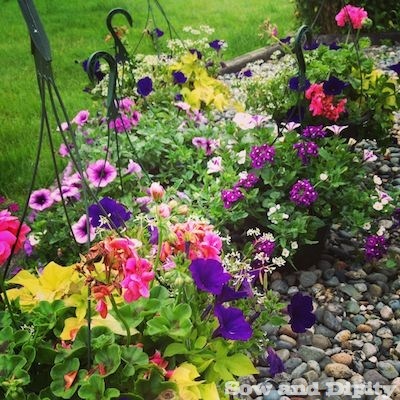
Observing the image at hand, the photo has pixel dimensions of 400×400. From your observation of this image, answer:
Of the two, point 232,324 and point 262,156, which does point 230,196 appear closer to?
point 262,156

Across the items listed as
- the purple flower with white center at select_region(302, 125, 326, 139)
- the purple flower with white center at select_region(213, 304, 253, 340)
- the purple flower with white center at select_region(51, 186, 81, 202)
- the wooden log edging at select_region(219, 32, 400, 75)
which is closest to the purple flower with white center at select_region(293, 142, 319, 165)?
the purple flower with white center at select_region(302, 125, 326, 139)

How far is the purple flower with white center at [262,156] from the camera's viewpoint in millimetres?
2326

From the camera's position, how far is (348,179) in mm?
2473

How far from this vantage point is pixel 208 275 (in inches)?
50.6

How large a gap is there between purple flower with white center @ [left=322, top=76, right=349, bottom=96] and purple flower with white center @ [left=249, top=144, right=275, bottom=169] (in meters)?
0.42

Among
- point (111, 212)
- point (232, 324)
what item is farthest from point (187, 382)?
point (111, 212)

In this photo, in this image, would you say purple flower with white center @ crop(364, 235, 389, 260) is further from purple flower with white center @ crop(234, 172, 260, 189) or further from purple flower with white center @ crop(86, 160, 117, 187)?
purple flower with white center @ crop(86, 160, 117, 187)

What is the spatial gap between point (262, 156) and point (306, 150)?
0.54 feet

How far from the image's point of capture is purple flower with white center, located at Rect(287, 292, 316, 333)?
1593 millimetres

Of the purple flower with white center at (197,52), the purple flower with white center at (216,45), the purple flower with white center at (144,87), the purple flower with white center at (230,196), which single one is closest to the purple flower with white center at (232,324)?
the purple flower with white center at (230,196)

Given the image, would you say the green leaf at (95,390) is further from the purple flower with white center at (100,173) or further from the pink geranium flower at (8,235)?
the purple flower with white center at (100,173)

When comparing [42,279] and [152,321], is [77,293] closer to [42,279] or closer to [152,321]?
[42,279]

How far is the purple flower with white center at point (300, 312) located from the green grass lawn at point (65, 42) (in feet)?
5.90

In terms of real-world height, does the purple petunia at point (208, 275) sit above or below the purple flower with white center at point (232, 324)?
above
